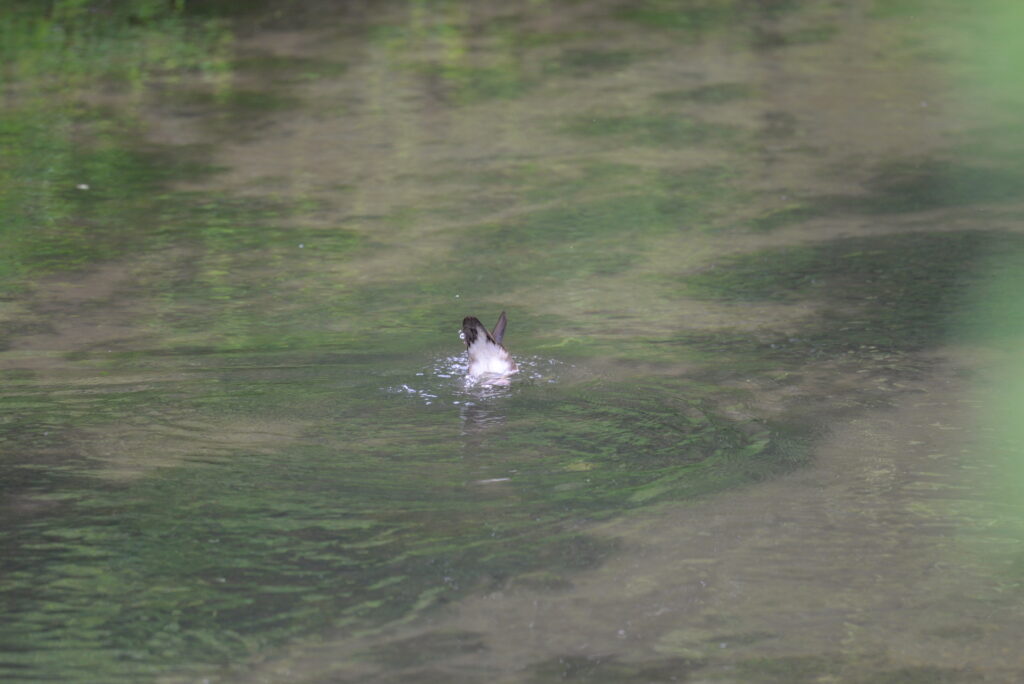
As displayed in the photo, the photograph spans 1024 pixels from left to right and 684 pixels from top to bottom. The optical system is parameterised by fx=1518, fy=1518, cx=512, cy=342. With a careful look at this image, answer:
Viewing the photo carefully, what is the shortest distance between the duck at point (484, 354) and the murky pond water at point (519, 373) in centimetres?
9

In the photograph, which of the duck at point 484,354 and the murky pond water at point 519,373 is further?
the duck at point 484,354

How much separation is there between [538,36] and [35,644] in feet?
41.3

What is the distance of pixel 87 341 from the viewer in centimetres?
801

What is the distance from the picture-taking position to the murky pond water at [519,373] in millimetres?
4895

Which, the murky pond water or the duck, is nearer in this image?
the murky pond water

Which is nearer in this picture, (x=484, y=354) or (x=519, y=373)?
(x=484, y=354)

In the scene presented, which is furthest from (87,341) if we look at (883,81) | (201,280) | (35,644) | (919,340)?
(883,81)

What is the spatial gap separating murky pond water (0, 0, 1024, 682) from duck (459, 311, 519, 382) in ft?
0.30

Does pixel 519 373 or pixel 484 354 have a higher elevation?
pixel 484 354

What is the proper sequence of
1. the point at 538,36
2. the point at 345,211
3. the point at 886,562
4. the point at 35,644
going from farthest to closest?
1. the point at 538,36
2. the point at 345,211
3. the point at 886,562
4. the point at 35,644

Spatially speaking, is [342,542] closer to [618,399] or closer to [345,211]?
[618,399]

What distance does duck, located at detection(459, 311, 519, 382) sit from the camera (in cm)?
704

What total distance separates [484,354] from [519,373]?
1.02ft

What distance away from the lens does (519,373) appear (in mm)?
7355
